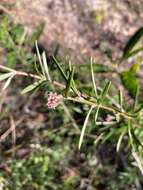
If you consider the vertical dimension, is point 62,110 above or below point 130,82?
below

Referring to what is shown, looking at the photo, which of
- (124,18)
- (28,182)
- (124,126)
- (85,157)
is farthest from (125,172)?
(124,18)

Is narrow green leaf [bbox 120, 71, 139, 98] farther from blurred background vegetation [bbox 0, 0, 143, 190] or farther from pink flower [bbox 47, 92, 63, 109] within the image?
pink flower [bbox 47, 92, 63, 109]

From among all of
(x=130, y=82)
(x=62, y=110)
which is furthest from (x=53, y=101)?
(x=62, y=110)

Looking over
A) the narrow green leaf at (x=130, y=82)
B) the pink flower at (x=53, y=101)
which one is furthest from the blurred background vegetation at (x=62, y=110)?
the pink flower at (x=53, y=101)

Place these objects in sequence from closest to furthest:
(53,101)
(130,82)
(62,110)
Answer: (53,101), (130,82), (62,110)

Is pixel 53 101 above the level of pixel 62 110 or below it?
above

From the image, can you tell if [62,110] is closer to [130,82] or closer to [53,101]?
[130,82]

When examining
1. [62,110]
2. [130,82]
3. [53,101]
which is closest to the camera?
[53,101]

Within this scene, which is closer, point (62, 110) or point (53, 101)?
point (53, 101)

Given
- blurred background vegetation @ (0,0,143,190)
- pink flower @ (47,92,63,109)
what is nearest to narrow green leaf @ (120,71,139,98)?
blurred background vegetation @ (0,0,143,190)

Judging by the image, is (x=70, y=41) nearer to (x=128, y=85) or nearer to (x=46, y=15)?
(x=46, y=15)

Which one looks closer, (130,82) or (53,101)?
(53,101)
